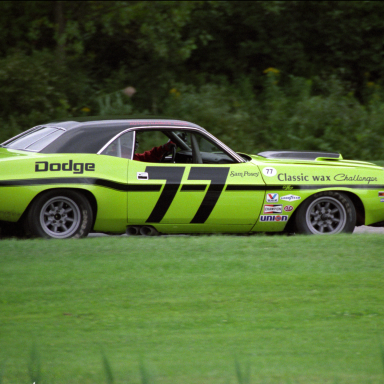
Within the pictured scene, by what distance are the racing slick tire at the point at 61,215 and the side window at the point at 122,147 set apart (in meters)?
0.59

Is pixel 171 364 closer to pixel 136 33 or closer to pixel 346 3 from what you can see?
pixel 136 33

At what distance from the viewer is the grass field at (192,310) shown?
4.02 m

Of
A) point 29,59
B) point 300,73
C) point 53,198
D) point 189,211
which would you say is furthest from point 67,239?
point 300,73

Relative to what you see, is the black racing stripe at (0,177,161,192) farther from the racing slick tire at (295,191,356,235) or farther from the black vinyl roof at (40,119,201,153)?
the racing slick tire at (295,191,356,235)

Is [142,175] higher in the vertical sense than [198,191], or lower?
higher

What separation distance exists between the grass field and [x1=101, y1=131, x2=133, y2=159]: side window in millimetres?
974

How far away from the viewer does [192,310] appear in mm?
5137

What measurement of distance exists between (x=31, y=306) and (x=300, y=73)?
18.9 m

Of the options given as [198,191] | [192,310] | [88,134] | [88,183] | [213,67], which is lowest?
[192,310]

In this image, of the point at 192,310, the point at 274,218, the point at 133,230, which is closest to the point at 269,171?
the point at 274,218

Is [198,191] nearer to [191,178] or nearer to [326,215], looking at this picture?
[191,178]

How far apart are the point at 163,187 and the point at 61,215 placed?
1148mm

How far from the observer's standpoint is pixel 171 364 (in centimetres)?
410

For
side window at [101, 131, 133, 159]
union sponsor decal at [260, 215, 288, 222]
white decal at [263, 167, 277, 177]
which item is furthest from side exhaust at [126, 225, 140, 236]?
white decal at [263, 167, 277, 177]
